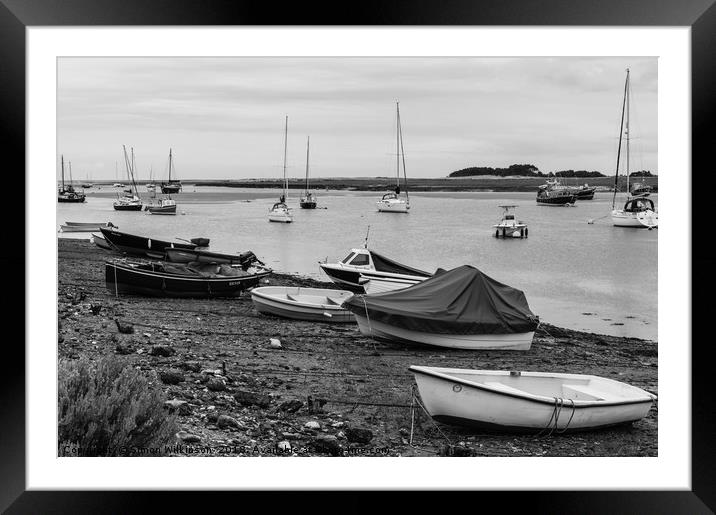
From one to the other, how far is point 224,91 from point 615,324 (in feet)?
31.9

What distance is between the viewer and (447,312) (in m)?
8.95

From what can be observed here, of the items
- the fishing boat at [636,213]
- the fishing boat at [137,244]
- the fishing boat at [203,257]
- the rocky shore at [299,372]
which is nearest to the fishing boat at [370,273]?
the rocky shore at [299,372]

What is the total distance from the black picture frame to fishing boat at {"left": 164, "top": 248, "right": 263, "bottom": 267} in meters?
9.28

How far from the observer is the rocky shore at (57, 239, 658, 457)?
6107 mm

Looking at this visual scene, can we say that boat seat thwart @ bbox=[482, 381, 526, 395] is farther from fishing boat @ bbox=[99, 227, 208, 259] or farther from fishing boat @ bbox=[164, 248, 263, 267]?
fishing boat @ bbox=[99, 227, 208, 259]

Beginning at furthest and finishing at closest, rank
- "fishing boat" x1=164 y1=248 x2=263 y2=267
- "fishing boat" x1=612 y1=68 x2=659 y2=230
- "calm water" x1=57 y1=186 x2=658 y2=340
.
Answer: "fishing boat" x1=612 y1=68 x2=659 y2=230, "calm water" x1=57 y1=186 x2=658 y2=340, "fishing boat" x1=164 y1=248 x2=263 y2=267

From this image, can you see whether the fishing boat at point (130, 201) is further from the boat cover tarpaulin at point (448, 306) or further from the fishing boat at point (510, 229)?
the boat cover tarpaulin at point (448, 306)

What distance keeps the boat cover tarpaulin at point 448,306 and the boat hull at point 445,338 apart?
75 millimetres

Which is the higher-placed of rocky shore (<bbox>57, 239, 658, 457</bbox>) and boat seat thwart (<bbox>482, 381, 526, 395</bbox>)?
boat seat thwart (<bbox>482, 381, 526, 395</bbox>)

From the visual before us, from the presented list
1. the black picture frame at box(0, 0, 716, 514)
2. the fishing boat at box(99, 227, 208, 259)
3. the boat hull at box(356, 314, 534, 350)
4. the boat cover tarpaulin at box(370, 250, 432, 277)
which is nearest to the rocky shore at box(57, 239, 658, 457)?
the boat hull at box(356, 314, 534, 350)

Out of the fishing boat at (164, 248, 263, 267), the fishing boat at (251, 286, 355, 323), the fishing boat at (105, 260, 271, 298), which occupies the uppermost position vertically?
the fishing boat at (164, 248, 263, 267)
